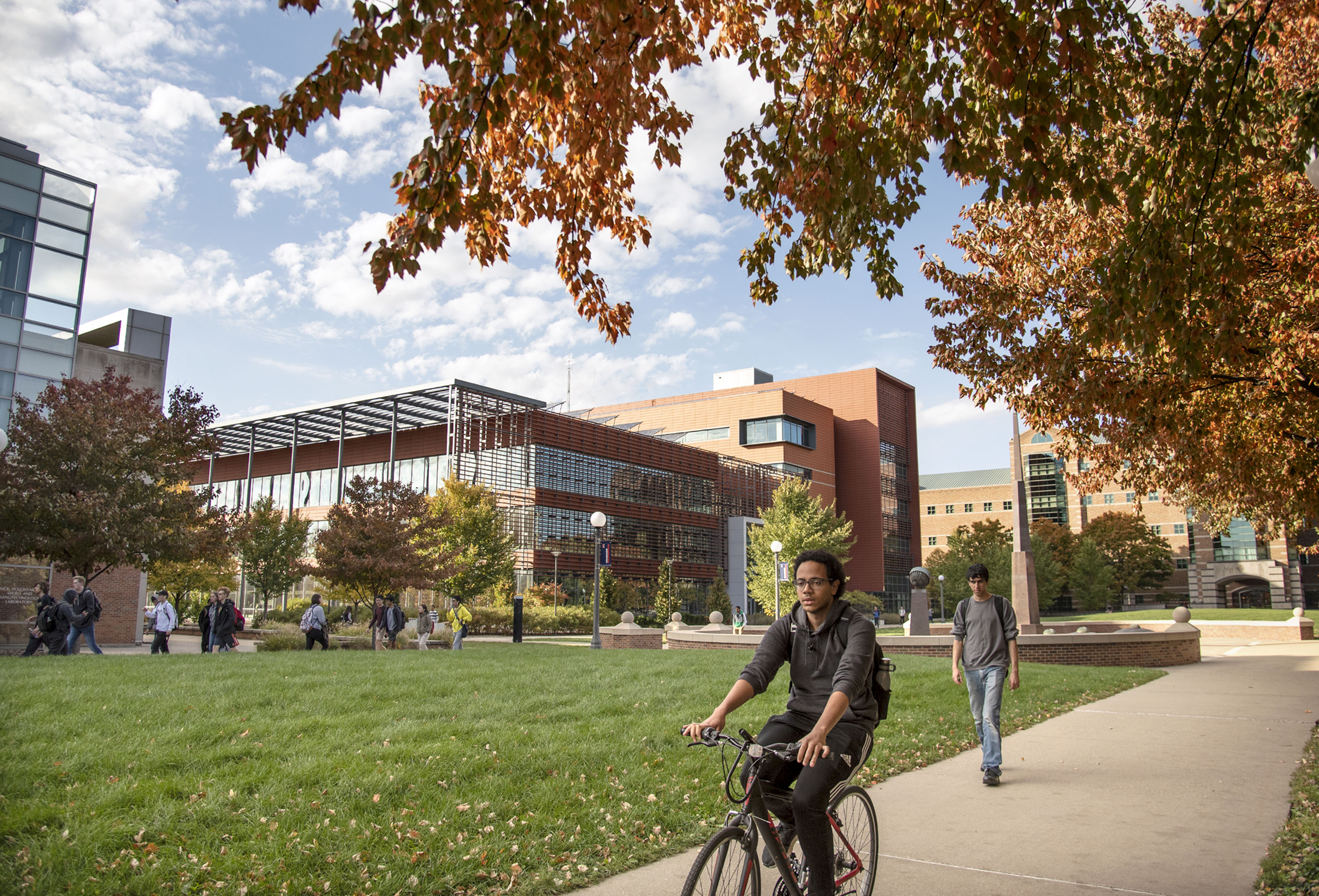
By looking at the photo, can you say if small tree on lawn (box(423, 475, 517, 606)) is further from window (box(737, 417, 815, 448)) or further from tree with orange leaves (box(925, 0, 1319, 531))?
window (box(737, 417, 815, 448))

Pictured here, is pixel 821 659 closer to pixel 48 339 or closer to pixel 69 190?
pixel 48 339

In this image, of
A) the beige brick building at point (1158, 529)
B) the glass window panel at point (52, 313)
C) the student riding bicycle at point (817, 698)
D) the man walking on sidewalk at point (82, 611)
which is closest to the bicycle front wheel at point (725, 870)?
the student riding bicycle at point (817, 698)

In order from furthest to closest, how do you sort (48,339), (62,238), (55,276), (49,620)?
(62,238) < (55,276) < (48,339) < (49,620)

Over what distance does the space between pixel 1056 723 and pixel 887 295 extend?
709 cm

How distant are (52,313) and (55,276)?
4.55ft

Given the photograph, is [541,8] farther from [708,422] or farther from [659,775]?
[708,422]

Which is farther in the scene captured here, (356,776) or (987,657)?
(987,657)

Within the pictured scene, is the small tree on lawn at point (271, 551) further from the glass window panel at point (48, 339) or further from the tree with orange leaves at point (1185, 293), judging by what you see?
the tree with orange leaves at point (1185, 293)

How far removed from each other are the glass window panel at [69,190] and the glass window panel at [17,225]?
124 centimetres

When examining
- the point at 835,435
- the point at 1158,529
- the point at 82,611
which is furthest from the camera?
the point at 1158,529

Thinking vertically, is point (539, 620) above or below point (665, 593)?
below

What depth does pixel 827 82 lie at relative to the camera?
6.75 meters

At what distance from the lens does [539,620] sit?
4244 cm

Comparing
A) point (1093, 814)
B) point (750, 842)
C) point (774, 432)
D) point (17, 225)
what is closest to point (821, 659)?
point (750, 842)
